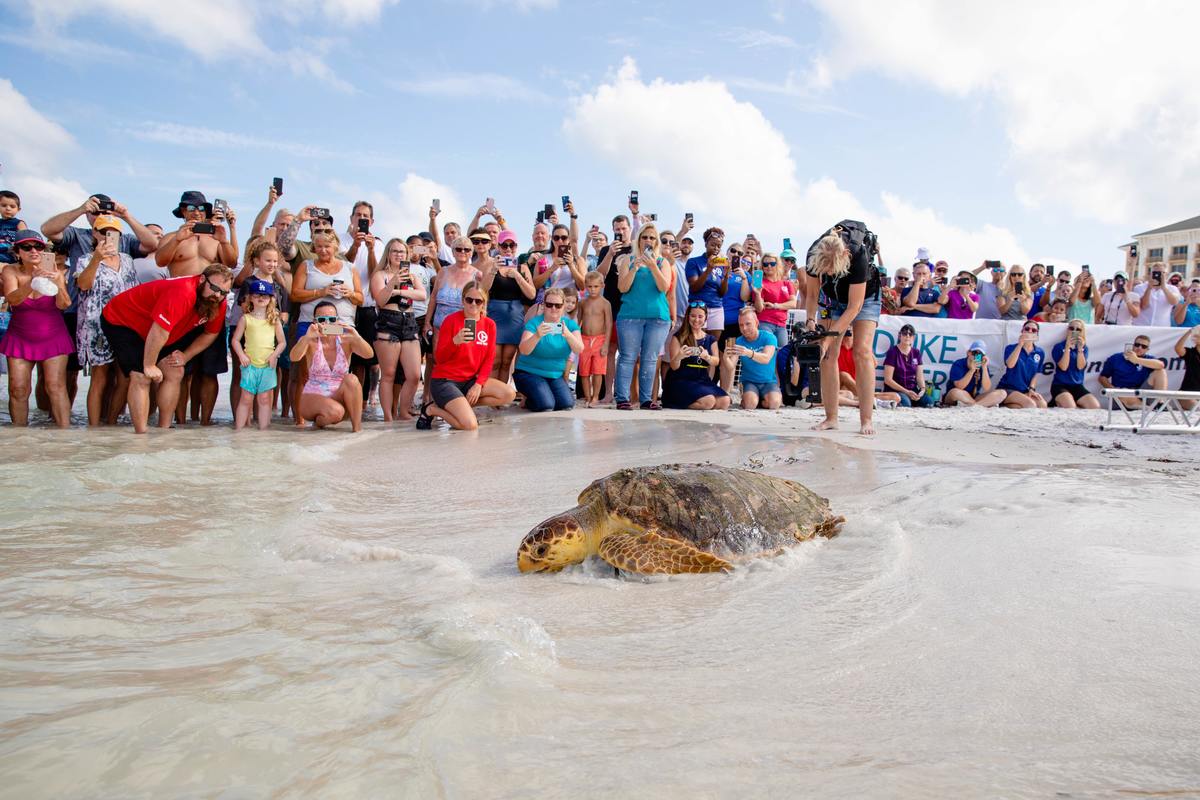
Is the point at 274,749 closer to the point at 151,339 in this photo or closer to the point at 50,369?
the point at 151,339

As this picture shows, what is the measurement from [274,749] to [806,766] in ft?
3.48

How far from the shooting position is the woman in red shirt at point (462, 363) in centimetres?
694

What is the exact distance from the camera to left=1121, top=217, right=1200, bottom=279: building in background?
5788 cm

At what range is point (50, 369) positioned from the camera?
21.4 feet

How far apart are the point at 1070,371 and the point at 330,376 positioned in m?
8.78

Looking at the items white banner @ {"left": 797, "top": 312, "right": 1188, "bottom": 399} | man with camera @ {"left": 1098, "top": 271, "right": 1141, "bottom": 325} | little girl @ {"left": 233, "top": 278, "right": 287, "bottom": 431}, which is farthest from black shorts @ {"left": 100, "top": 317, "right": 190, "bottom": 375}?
man with camera @ {"left": 1098, "top": 271, "right": 1141, "bottom": 325}

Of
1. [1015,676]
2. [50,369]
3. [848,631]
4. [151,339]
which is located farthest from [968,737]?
[50,369]

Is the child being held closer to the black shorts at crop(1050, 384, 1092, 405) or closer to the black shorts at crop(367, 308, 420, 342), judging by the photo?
the black shorts at crop(367, 308, 420, 342)

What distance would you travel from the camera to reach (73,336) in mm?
6840

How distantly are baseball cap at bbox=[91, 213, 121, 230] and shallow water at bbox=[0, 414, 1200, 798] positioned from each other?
11.0 feet

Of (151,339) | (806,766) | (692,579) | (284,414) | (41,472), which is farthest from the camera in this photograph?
(284,414)

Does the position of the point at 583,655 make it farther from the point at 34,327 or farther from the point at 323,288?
the point at 34,327

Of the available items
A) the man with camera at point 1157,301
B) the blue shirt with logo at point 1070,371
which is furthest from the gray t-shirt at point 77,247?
the man with camera at point 1157,301

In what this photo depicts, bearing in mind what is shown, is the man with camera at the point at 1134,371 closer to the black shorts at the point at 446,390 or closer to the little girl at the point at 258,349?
the black shorts at the point at 446,390
